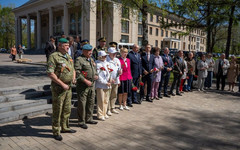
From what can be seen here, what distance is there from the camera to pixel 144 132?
14.7 feet

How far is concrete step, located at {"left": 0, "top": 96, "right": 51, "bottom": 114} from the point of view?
531 cm

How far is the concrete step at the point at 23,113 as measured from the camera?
490 centimetres

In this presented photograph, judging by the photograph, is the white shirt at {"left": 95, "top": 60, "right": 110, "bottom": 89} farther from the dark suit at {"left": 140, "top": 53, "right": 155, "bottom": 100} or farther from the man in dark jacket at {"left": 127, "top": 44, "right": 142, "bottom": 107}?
the dark suit at {"left": 140, "top": 53, "right": 155, "bottom": 100}

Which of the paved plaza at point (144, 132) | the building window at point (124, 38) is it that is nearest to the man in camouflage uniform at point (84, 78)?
the paved plaza at point (144, 132)

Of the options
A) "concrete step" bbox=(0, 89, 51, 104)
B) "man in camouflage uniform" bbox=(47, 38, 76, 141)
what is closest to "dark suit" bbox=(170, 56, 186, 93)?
"concrete step" bbox=(0, 89, 51, 104)

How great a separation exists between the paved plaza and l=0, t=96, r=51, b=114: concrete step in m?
0.62

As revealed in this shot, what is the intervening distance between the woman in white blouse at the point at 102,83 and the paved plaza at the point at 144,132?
0.39 meters

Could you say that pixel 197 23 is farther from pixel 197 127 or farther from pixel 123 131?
pixel 123 131

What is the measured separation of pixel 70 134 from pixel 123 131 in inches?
49.8

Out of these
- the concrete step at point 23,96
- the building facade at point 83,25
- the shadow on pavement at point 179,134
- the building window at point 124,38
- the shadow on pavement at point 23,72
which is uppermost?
the building facade at point 83,25

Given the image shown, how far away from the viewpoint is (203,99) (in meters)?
8.22

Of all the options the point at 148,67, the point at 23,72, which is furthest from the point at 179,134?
the point at 23,72

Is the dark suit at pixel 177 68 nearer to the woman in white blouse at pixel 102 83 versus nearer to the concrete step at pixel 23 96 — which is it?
the woman in white blouse at pixel 102 83

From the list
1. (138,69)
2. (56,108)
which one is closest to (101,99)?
(56,108)
